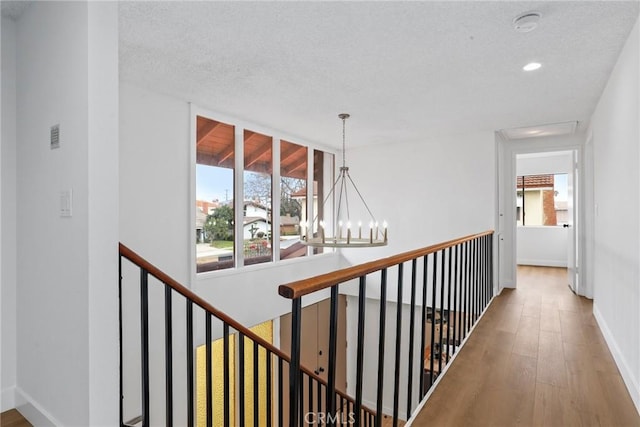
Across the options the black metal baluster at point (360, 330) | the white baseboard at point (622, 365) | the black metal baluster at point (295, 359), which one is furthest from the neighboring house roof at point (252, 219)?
the white baseboard at point (622, 365)

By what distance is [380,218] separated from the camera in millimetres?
5828

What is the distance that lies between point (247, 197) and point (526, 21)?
3.33m

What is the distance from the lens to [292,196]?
5.35 metres

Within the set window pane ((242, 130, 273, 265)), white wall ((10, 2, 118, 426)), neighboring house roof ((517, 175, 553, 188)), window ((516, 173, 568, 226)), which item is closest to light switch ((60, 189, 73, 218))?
white wall ((10, 2, 118, 426))

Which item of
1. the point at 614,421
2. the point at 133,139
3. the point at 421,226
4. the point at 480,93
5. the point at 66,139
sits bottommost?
the point at 614,421

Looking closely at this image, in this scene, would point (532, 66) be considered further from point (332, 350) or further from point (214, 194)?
point (214, 194)

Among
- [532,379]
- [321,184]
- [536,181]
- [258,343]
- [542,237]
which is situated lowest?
[532,379]

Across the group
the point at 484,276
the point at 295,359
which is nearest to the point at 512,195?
the point at 484,276

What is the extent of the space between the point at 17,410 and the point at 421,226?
4.76m

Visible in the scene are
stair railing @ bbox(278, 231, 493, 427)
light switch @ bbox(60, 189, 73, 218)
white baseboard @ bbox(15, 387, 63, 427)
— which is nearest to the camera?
stair railing @ bbox(278, 231, 493, 427)

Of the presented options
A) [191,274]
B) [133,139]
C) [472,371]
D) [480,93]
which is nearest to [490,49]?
[480,93]

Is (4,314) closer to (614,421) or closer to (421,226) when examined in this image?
(614,421)

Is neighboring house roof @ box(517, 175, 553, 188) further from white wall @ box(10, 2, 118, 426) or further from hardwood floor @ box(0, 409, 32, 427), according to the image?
hardwood floor @ box(0, 409, 32, 427)

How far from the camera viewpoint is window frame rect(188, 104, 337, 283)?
12.1ft
